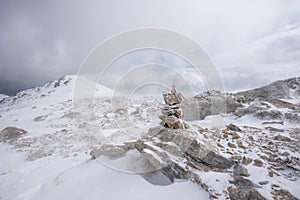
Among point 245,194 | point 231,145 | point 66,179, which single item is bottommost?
point 66,179

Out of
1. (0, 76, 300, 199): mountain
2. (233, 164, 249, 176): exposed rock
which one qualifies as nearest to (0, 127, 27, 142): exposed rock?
(0, 76, 300, 199): mountain

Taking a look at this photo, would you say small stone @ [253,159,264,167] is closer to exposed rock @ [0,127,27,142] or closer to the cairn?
the cairn

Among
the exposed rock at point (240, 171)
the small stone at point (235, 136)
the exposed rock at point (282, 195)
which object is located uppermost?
the small stone at point (235, 136)

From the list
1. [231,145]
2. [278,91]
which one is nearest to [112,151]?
[231,145]

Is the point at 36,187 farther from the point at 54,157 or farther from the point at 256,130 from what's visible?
the point at 256,130

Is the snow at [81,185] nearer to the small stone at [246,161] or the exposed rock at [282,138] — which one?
the small stone at [246,161]

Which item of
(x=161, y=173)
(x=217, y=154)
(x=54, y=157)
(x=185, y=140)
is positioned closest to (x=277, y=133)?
(x=217, y=154)

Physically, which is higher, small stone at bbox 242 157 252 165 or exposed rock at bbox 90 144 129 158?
small stone at bbox 242 157 252 165

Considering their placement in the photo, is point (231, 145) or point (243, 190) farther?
point (231, 145)

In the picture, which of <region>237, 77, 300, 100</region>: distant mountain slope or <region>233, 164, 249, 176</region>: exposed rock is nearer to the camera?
<region>233, 164, 249, 176</region>: exposed rock

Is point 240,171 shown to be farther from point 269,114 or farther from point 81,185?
point 269,114

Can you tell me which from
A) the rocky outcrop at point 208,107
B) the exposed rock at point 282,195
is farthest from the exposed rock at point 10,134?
the exposed rock at point 282,195

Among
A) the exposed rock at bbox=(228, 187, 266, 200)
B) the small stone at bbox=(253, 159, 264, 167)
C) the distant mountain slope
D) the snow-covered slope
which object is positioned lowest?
the snow-covered slope

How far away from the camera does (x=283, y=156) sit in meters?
7.74
